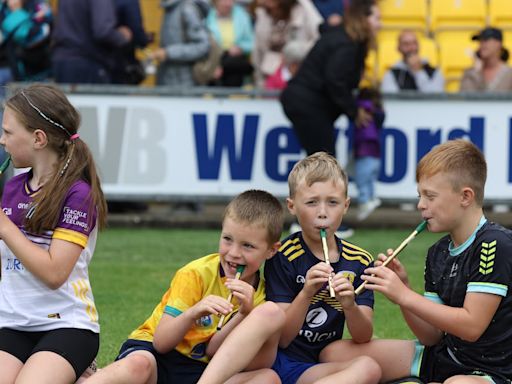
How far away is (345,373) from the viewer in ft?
13.6

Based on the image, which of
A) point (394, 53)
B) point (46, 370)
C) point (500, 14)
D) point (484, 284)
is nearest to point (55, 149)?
point (46, 370)

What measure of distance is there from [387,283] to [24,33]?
634 centimetres

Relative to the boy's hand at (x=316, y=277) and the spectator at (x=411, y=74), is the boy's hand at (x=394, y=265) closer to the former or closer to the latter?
the boy's hand at (x=316, y=277)

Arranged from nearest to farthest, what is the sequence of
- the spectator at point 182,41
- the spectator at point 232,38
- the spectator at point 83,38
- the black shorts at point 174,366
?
the black shorts at point 174,366 → the spectator at point 83,38 → the spectator at point 182,41 → the spectator at point 232,38

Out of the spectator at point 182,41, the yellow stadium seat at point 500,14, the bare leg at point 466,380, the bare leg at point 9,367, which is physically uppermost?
the bare leg at point 9,367

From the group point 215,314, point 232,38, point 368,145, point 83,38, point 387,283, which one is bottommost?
point 368,145

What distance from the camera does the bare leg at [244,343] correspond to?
3.96 metres

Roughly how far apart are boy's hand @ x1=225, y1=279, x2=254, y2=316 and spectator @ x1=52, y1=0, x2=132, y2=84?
217 inches

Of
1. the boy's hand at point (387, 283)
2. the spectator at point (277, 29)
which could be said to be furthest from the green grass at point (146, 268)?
the spectator at point (277, 29)

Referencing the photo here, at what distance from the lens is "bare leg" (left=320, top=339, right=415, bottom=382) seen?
4.40m

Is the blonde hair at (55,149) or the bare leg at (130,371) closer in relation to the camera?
the bare leg at (130,371)

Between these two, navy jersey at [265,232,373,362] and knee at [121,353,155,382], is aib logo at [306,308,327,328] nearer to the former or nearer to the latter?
navy jersey at [265,232,373,362]

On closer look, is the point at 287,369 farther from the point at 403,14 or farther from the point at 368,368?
the point at 403,14

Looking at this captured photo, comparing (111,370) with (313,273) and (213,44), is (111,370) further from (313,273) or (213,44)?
(213,44)
